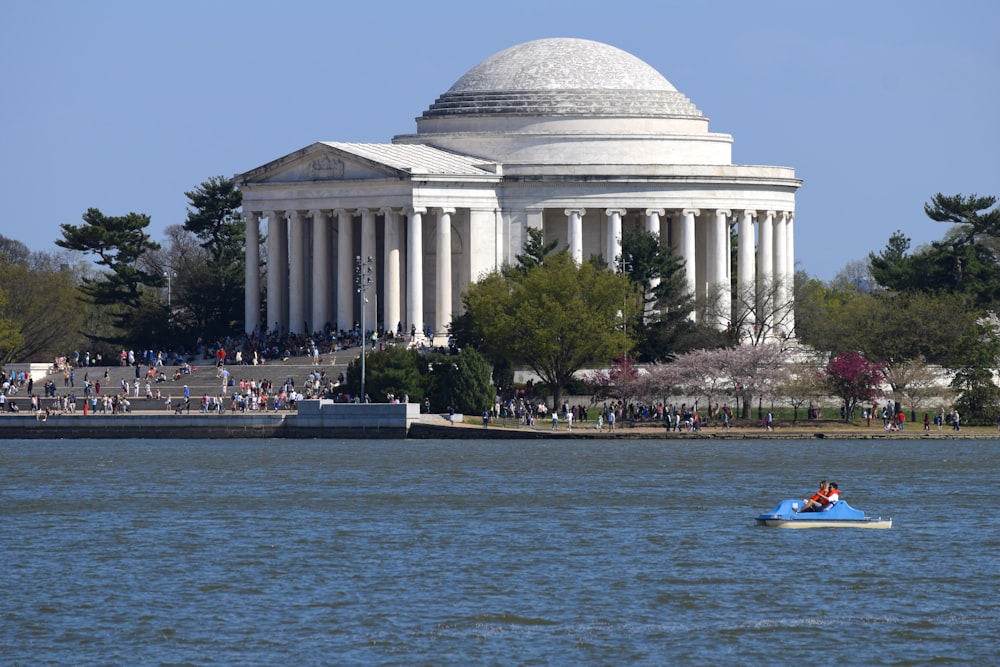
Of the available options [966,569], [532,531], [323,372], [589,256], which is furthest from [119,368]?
[966,569]

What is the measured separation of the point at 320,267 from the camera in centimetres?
15112

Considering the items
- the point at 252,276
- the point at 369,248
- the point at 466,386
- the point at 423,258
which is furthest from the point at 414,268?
the point at 466,386

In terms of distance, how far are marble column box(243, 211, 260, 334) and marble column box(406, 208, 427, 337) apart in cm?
1186

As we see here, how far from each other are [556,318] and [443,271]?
19.9 metres

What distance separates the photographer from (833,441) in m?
119

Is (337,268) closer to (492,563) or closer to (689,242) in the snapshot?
(689,242)

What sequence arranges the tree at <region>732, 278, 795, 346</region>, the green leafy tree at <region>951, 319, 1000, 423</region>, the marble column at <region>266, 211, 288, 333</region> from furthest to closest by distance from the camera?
the marble column at <region>266, 211, 288, 333</region>, the tree at <region>732, 278, 795, 346</region>, the green leafy tree at <region>951, 319, 1000, 423</region>

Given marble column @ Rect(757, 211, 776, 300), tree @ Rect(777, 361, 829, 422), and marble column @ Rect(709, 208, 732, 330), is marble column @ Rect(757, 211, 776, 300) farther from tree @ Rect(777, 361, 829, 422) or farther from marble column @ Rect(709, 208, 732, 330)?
tree @ Rect(777, 361, 829, 422)

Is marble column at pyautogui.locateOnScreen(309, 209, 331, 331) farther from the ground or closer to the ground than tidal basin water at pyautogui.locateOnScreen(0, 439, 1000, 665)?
farther from the ground

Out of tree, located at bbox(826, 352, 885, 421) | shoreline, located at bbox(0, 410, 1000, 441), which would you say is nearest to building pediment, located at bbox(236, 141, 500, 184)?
shoreline, located at bbox(0, 410, 1000, 441)

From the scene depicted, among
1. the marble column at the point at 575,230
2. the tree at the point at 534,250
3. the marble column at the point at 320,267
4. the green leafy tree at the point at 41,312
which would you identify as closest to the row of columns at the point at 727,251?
the marble column at the point at 575,230

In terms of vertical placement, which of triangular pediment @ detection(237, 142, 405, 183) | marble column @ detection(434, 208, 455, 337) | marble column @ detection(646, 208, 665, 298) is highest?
triangular pediment @ detection(237, 142, 405, 183)

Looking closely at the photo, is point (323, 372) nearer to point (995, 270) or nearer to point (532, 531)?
point (995, 270)

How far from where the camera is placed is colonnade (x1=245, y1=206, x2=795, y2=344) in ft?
480
